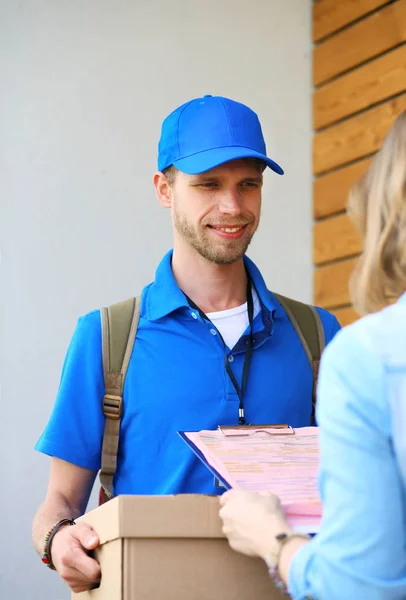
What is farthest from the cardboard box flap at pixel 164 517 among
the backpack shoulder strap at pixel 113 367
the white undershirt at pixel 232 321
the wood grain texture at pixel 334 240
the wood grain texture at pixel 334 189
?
the wood grain texture at pixel 334 189

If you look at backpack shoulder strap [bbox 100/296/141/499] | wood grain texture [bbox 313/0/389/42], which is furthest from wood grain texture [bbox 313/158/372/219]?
backpack shoulder strap [bbox 100/296/141/499]

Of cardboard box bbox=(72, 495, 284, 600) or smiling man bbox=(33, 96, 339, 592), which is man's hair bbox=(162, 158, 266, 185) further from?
cardboard box bbox=(72, 495, 284, 600)

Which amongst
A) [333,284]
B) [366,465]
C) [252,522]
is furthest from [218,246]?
[333,284]

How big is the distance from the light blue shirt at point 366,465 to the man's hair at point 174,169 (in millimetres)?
1217

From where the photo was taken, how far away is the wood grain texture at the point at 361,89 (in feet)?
10.9

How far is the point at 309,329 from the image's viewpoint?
236 centimetres

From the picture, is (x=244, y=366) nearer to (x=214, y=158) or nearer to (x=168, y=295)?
(x=168, y=295)

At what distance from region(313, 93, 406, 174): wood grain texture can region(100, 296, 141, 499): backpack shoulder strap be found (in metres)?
1.45

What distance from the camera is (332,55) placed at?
3.66m

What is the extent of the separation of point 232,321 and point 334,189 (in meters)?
1.46

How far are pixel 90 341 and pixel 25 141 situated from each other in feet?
4.46

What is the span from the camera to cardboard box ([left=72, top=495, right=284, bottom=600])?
1.45m

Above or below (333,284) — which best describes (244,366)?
below

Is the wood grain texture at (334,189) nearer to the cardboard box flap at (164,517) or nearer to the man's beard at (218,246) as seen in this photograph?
the man's beard at (218,246)
